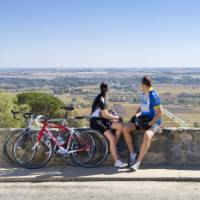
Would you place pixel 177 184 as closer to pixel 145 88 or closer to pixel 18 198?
pixel 145 88

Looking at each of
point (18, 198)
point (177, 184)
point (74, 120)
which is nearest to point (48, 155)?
point (74, 120)

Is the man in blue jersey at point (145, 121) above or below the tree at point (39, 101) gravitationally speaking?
above

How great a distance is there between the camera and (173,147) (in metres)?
7.40

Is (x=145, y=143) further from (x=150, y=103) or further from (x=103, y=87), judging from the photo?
(x=103, y=87)

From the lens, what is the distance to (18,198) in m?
5.65

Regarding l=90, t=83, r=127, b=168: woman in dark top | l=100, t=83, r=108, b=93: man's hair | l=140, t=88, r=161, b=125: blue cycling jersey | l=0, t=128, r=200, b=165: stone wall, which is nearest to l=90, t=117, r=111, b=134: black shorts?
l=90, t=83, r=127, b=168: woman in dark top

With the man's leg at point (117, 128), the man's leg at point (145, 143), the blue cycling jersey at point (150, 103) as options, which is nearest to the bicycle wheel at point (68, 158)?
the man's leg at point (117, 128)

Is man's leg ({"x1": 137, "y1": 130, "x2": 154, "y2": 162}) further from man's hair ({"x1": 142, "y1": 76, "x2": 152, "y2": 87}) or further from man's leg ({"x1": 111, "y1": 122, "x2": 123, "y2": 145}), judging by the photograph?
man's hair ({"x1": 142, "y1": 76, "x2": 152, "y2": 87})

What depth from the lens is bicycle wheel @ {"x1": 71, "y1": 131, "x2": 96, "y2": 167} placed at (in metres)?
7.31

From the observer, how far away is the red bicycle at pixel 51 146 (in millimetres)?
7312

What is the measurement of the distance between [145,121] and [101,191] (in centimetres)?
167

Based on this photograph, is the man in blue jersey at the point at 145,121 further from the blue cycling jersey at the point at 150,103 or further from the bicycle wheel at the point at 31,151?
the bicycle wheel at the point at 31,151

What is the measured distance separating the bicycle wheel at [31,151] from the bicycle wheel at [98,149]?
66cm

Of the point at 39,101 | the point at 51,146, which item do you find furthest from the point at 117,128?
the point at 39,101
